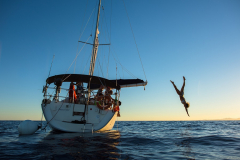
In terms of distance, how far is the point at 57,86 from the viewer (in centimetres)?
1179

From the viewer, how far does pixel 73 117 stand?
1080cm

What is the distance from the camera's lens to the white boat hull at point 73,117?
34.0 ft

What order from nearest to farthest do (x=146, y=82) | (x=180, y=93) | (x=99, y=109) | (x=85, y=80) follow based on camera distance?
(x=180, y=93), (x=99, y=109), (x=85, y=80), (x=146, y=82)

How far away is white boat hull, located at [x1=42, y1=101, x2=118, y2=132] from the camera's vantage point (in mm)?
10363

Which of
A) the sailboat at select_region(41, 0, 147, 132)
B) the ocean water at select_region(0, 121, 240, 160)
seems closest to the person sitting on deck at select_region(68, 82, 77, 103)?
the sailboat at select_region(41, 0, 147, 132)

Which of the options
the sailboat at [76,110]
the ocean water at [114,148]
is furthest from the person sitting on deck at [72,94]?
the ocean water at [114,148]

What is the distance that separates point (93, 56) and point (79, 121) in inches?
339

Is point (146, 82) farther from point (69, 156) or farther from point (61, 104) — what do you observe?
point (69, 156)

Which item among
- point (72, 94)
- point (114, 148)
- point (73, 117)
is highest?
point (72, 94)

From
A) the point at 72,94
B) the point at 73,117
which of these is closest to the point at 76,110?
the point at 73,117

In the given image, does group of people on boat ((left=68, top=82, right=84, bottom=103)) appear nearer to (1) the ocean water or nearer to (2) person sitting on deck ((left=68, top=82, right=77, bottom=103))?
(2) person sitting on deck ((left=68, top=82, right=77, bottom=103))

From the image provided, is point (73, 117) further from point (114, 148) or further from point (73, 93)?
point (114, 148)

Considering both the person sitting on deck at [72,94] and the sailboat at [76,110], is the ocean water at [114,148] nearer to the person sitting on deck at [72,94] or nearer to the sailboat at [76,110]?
the sailboat at [76,110]

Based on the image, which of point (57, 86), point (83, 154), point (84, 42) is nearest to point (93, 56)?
point (84, 42)
